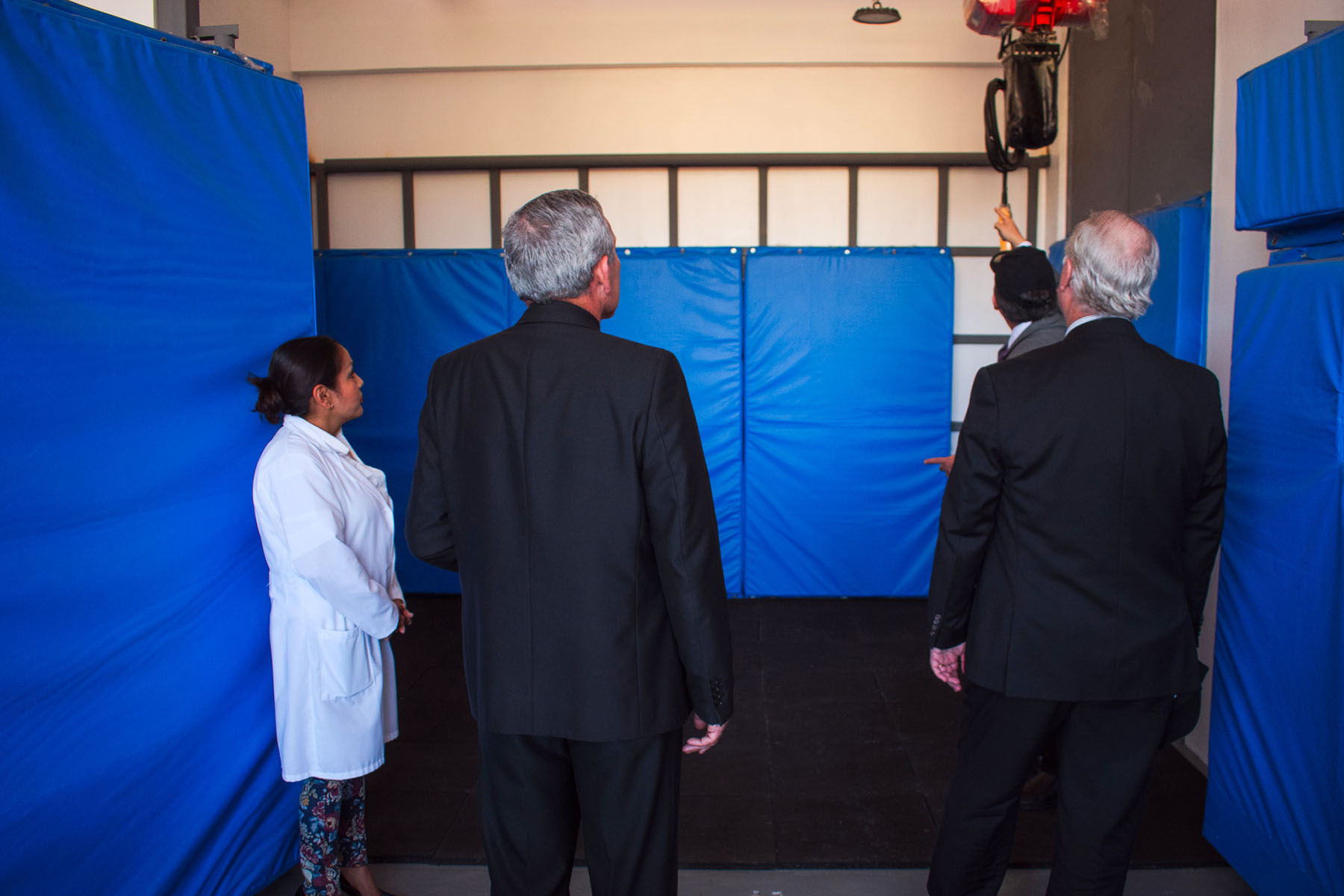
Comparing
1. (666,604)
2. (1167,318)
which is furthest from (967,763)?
(1167,318)

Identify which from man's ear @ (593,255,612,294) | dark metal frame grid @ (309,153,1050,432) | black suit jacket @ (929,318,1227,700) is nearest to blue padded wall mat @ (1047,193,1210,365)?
black suit jacket @ (929,318,1227,700)

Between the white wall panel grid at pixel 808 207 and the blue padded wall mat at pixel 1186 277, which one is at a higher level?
the white wall panel grid at pixel 808 207

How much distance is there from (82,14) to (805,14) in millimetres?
4327

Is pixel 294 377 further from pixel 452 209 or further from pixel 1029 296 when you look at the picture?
pixel 452 209

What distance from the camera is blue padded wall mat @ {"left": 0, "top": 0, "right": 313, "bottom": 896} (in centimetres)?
171

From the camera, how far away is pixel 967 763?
1942 millimetres

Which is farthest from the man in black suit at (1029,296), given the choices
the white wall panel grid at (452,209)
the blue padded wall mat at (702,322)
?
the white wall panel grid at (452,209)

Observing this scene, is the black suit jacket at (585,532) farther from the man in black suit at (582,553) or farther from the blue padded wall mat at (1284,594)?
the blue padded wall mat at (1284,594)

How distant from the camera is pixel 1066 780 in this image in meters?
1.88

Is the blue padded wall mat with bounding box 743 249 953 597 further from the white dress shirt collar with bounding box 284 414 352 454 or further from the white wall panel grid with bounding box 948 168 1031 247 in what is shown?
the white dress shirt collar with bounding box 284 414 352 454

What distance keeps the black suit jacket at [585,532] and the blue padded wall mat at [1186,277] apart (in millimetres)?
2395

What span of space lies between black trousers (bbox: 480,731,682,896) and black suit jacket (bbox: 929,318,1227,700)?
0.71 meters

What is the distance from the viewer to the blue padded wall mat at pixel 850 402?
516 cm

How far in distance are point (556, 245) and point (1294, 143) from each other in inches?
65.5
